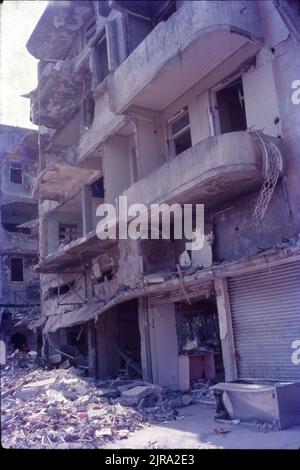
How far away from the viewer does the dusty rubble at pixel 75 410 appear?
6.58 m

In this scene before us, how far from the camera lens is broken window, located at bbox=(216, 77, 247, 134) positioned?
11.2 metres

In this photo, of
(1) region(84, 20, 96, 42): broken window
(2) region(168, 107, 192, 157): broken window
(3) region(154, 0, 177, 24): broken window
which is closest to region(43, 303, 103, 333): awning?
(2) region(168, 107, 192, 157): broken window

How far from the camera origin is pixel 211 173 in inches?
365

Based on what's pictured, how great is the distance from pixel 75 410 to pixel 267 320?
13.8ft

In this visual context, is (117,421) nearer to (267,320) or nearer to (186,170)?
(267,320)

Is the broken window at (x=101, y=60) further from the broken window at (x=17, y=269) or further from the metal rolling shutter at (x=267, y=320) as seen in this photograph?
the broken window at (x=17, y=269)

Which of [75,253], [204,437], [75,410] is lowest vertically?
[204,437]

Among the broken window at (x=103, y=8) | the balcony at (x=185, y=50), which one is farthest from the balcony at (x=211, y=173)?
the broken window at (x=103, y=8)

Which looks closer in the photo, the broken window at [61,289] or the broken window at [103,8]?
the broken window at [103,8]

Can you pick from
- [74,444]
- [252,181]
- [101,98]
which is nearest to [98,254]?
[101,98]

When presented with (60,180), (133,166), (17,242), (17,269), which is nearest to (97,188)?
(60,180)

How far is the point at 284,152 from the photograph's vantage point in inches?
364

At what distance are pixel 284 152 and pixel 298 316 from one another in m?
3.32

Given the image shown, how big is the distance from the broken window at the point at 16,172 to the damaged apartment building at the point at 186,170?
1033cm
